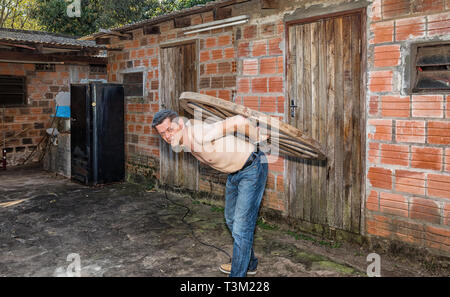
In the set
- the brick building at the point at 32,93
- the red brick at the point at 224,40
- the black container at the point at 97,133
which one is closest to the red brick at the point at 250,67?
the red brick at the point at 224,40

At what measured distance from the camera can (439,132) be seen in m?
3.79

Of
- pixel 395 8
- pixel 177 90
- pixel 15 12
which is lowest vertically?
pixel 177 90

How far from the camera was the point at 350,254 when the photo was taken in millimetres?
4398

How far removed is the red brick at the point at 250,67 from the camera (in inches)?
218

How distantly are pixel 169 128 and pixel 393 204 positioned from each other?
8.48 feet

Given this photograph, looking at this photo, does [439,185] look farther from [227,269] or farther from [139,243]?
[139,243]

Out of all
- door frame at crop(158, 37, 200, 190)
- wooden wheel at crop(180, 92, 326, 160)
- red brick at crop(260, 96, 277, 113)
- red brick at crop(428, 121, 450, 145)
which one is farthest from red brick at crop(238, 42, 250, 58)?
red brick at crop(428, 121, 450, 145)

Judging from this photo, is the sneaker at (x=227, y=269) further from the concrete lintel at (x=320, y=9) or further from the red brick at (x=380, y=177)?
the concrete lintel at (x=320, y=9)

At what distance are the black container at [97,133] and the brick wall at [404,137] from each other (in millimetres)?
5384

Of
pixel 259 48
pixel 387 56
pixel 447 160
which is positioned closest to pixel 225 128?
pixel 387 56

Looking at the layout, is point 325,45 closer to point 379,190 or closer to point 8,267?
point 379,190

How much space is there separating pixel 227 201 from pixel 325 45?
231 cm

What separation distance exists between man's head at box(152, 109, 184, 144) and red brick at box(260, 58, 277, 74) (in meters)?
2.39
